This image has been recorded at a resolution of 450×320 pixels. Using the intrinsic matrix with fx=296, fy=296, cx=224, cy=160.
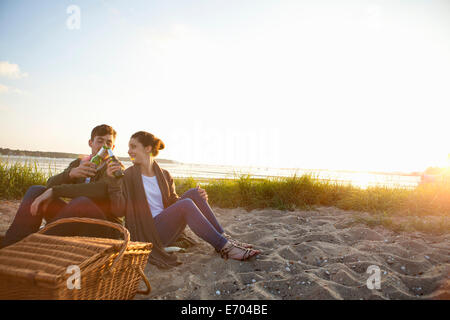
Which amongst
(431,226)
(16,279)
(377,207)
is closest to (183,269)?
(16,279)

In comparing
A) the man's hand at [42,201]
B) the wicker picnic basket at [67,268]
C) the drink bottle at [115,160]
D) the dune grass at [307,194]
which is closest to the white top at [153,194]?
the drink bottle at [115,160]

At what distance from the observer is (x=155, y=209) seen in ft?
12.5

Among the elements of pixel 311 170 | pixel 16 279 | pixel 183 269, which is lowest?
pixel 183 269

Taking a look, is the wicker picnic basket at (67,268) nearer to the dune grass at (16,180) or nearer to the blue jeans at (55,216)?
the blue jeans at (55,216)

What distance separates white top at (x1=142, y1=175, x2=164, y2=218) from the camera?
379 centimetres

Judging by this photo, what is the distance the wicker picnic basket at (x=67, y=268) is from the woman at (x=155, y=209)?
0.95 meters

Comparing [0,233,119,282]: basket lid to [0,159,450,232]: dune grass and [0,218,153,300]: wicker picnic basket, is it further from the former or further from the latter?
[0,159,450,232]: dune grass

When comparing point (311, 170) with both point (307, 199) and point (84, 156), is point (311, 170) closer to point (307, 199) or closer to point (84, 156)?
point (307, 199)

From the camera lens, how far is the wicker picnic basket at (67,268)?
182 centimetres

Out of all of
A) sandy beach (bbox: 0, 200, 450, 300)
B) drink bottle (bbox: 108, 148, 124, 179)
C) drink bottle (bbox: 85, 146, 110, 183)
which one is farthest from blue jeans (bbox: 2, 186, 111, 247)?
sandy beach (bbox: 0, 200, 450, 300)

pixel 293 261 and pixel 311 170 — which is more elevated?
pixel 311 170
